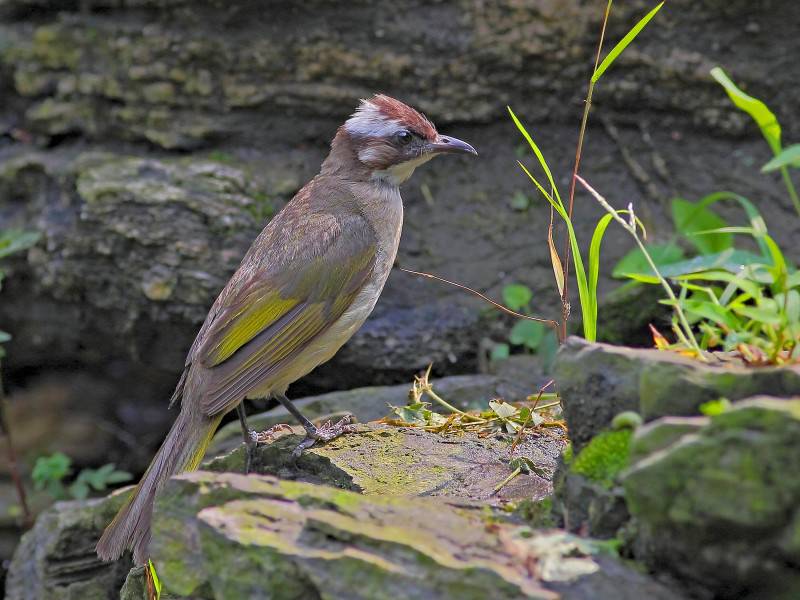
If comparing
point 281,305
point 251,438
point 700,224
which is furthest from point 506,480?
point 700,224

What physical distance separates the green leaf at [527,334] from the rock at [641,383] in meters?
3.44

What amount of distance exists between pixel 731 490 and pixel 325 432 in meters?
2.63

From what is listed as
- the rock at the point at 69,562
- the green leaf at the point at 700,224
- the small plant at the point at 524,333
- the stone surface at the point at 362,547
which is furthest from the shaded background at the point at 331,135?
the stone surface at the point at 362,547

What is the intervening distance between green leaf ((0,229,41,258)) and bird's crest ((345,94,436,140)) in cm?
221

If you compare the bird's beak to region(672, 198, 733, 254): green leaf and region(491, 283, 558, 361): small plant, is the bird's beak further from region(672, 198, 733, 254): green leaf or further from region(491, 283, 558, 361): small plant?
region(672, 198, 733, 254): green leaf

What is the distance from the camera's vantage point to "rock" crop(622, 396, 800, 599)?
2.28 meters

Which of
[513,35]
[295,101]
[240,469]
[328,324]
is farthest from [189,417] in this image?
[513,35]

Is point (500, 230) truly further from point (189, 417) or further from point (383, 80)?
point (189, 417)

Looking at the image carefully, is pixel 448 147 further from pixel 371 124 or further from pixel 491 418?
pixel 491 418

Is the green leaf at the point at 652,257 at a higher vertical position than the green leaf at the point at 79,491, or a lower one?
higher

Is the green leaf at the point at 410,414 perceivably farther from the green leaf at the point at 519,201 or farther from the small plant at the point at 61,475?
the green leaf at the point at 519,201

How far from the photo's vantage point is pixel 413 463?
162 inches

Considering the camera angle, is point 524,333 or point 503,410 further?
point 524,333

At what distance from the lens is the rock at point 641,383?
8.75 ft
